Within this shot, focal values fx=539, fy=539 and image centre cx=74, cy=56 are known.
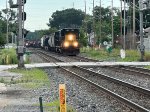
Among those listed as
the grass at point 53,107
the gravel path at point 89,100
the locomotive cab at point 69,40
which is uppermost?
the locomotive cab at point 69,40

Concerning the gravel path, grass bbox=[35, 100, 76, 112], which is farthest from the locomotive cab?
grass bbox=[35, 100, 76, 112]

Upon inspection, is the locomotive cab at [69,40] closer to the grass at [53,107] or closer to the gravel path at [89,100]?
the gravel path at [89,100]

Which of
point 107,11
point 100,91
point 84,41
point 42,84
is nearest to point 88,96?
point 100,91

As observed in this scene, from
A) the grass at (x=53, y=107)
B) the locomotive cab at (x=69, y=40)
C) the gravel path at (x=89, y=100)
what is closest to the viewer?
the grass at (x=53, y=107)

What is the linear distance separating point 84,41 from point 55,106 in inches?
3245

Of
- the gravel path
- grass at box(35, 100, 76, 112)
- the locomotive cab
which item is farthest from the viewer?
the locomotive cab

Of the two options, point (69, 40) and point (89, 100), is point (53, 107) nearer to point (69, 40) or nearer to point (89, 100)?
point (89, 100)

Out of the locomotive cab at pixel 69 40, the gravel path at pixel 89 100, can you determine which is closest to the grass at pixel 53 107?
the gravel path at pixel 89 100

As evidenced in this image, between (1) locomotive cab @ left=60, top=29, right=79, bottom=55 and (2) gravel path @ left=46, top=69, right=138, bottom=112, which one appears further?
(1) locomotive cab @ left=60, top=29, right=79, bottom=55

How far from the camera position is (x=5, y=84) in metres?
24.4

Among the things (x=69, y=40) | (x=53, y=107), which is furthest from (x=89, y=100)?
(x=69, y=40)

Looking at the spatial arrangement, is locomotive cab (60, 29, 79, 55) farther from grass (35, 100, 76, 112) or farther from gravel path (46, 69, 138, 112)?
grass (35, 100, 76, 112)

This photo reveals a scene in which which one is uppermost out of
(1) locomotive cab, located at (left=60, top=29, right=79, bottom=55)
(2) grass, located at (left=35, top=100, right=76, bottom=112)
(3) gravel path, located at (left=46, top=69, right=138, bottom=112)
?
(1) locomotive cab, located at (left=60, top=29, right=79, bottom=55)

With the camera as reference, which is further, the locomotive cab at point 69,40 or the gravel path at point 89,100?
the locomotive cab at point 69,40
